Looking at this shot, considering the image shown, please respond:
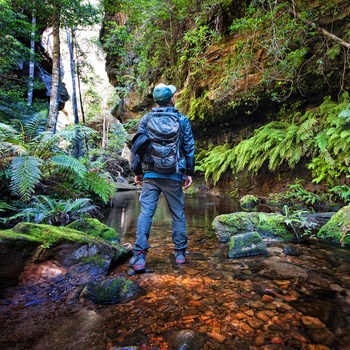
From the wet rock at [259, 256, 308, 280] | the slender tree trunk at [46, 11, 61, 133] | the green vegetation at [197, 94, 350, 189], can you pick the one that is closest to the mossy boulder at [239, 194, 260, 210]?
the green vegetation at [197, 94, 350, 189]

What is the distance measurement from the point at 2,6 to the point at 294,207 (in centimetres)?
997

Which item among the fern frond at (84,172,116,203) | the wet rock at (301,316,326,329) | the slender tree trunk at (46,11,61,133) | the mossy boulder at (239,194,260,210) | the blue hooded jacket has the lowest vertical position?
the mossy boulder at (239,194,260,210)

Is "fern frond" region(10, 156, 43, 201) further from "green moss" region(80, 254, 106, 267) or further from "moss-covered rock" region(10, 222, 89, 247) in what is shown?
"green moss" region(80, 254, 106, 267)

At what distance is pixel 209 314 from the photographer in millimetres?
1479

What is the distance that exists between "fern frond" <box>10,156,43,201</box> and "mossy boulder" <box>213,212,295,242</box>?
2.66 metres

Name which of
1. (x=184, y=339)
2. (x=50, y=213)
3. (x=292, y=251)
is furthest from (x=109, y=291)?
(x=292, y=251)

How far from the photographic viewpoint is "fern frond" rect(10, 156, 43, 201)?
2.89 m

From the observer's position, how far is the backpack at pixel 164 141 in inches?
92.3

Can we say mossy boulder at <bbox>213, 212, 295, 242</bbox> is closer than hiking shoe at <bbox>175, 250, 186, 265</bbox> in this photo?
No

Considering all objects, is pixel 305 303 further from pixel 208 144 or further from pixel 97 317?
pixel 208 144

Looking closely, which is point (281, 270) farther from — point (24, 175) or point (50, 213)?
point (24, 175)

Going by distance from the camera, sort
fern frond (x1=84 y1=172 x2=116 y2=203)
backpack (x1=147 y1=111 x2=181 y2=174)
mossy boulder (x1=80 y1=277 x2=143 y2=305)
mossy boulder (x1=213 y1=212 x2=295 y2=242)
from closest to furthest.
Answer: mossy boulder (x1=80 y1=277 x2=143 y2=305) → backpack (x1=147 y1=111 x2=181 y2=174) → mossy boulder (x1=213 y1=212 x2=295 y2=242) → fern frond (x1=84 y1=172 x2=116 y2=203)

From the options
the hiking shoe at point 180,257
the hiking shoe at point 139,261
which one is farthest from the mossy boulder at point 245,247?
the hiking shoe at point 139,261

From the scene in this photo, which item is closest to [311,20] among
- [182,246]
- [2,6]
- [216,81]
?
[216,81]
